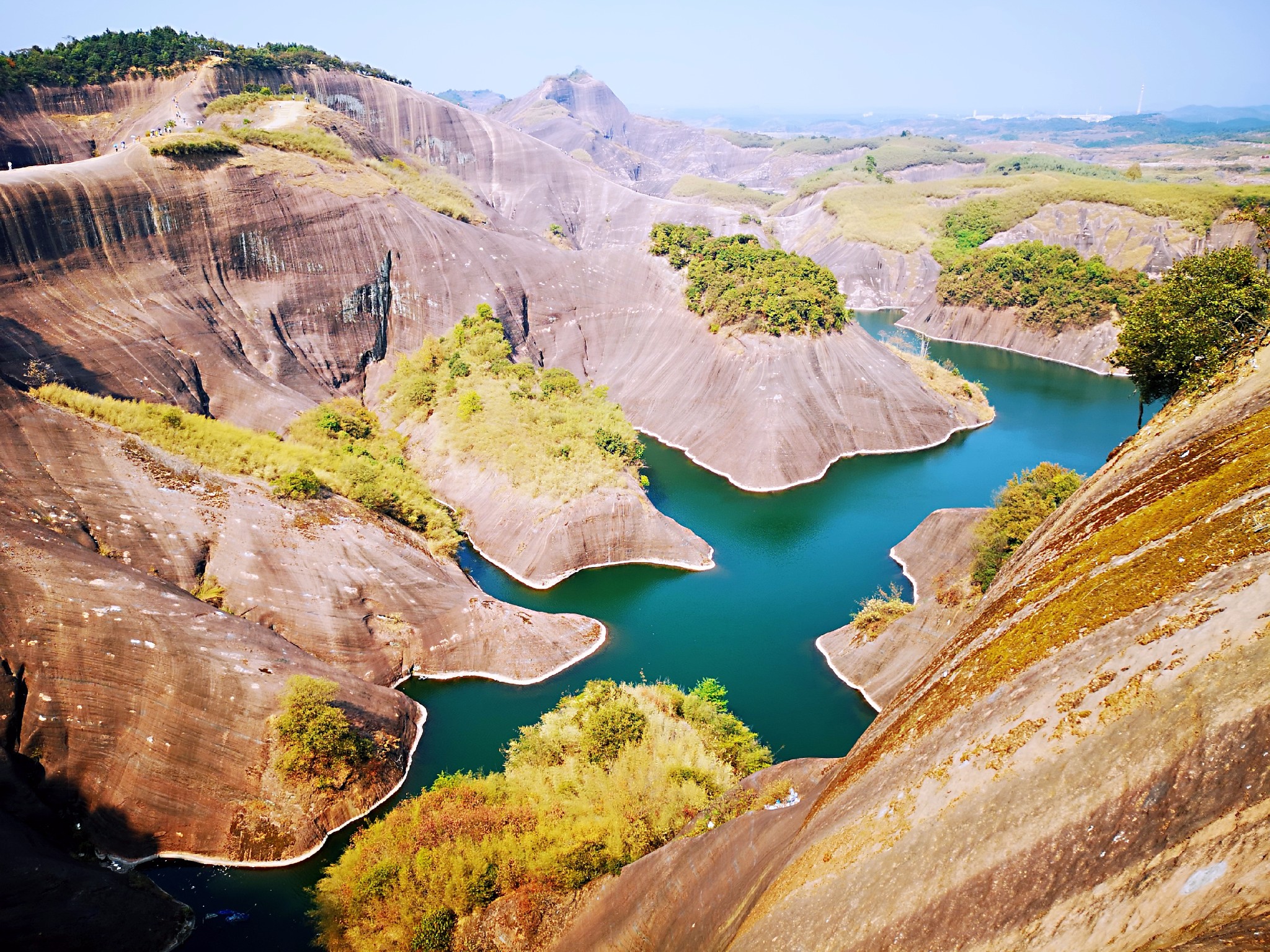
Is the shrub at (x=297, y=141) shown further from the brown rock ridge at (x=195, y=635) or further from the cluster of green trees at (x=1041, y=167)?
the cluster of green trees at (x=1041, y=167)

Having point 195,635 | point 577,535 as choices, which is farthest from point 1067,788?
point 577,535

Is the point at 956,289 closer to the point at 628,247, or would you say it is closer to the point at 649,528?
the point at 628,247

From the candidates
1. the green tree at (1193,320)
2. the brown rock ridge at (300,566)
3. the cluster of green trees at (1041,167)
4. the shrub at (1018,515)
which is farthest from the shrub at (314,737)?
the cluster of green trees at (1041,167)

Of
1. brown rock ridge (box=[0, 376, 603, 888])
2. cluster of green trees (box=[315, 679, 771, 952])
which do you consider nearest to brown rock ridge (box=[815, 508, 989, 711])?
cluster of green trees (box=[315, 679, 771, 952])

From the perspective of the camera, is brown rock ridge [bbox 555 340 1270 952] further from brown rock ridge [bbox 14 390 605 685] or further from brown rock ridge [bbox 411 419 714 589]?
brown rock ridge [bbox 411 419 714 589]

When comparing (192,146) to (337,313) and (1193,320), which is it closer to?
(337,313)

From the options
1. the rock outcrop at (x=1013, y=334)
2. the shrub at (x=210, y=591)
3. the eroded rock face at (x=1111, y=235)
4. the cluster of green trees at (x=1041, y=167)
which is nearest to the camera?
the shrub at (x=210, y=591)
